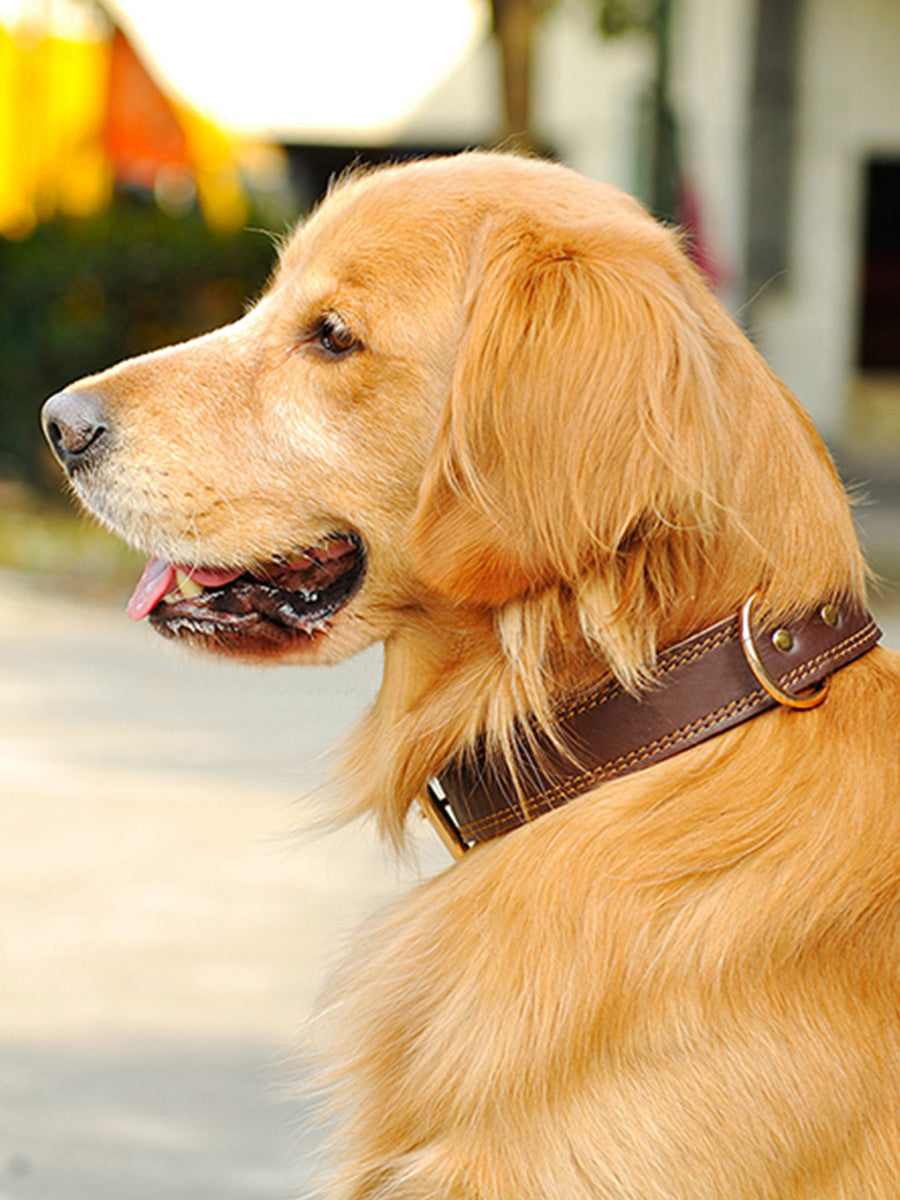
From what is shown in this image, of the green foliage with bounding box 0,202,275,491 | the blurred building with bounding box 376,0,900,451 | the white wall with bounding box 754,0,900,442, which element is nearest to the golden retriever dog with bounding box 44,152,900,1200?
the green foliage with bounding box 0,202,275,491

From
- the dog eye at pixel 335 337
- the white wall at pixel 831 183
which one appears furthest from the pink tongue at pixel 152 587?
the white wall at pixel 831 183

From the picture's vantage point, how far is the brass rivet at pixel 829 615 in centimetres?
229

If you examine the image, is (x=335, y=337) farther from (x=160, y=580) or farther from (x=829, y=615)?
(x=829, y=615)

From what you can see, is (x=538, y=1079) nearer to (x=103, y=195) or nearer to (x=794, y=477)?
(x=794, y=477)

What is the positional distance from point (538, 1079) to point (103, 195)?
47.7ft

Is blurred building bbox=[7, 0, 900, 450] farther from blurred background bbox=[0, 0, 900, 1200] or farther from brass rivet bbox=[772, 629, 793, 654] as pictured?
brass rivet bbox=[772, 629, 793, 654]

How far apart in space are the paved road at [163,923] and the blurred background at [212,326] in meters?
0.01

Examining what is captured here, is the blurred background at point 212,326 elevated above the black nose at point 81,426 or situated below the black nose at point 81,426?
below

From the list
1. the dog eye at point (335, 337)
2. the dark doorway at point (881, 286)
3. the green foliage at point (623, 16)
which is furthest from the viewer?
the dark doorway at point (881, 286)

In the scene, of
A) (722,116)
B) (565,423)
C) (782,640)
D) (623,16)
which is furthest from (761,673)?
(722,116)

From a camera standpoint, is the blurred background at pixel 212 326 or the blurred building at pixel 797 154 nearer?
the blurred background at pixel 212 326

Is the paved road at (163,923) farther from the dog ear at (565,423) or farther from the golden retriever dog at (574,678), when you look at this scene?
the dog ear at (565,423)

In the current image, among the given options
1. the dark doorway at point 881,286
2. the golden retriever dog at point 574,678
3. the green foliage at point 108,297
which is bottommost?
the dark doorway at point 881,286

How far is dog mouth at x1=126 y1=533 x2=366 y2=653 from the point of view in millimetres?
2639
